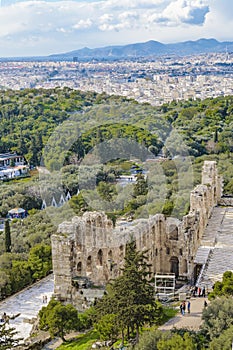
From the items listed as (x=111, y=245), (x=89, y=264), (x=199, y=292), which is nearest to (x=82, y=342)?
(x=89, y=264)

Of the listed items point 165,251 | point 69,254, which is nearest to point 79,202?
point 165,251

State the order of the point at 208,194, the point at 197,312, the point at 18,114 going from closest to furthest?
the point at 197,312 < the point at 208,194 < the point at 18,114

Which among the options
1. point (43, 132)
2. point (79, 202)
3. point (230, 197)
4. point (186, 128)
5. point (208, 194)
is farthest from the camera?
point (43, 132)

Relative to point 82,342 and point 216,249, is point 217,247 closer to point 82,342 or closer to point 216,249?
point 216,249

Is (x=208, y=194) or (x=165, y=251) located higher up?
(x=208, y=194)

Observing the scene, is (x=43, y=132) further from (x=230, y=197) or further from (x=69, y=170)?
(x=230, y=197)

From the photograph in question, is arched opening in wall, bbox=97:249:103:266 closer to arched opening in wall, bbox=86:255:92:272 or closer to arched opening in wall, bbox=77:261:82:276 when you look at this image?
arched opening in wall, bbox=86:255:92:272

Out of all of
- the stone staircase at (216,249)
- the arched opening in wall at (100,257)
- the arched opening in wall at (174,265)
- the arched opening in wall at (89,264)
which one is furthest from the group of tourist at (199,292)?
the arched opening in wall at (89,264)
